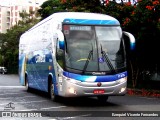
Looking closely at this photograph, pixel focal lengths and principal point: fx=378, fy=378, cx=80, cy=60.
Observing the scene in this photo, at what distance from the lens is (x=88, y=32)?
13.9 meters

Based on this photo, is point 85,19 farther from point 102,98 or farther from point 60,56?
point 102,98

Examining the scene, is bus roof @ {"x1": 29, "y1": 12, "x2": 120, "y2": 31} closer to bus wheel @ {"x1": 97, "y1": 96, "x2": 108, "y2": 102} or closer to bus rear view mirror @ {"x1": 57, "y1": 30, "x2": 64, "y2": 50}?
bus rear view mirror @ {"x1": 57, "y1": 30, "x2": 64, "y2": 50}

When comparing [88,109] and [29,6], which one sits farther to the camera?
[29,6]

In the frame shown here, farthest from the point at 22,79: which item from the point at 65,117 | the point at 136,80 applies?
the point at 65,117

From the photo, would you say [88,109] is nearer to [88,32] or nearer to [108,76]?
[108,76]

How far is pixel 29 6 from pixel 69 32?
129264 mm

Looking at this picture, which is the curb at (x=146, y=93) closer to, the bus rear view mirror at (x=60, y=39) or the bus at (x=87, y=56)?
the bus at (x=87, y=56)

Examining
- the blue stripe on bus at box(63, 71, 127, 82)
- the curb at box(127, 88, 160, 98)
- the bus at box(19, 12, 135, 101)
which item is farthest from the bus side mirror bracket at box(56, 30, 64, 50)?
the curb at box(127, 88, 160, 98)

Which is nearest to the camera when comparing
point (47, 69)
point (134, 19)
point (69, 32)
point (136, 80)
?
point (69, 32)

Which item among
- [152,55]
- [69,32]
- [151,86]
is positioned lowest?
[151,86]

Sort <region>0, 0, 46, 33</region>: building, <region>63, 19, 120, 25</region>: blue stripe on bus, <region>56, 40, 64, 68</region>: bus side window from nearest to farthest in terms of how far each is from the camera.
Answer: <region>56, 40, 64, 68</region>: bus side window, <region>63, 19, 120, 25</region>: blue stripe on bus, <region>0, 0, 46, 33</region>: building

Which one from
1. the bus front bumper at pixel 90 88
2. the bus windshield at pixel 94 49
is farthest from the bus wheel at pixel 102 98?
the bus windshield at pixel 94 49

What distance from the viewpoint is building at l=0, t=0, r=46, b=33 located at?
5610 inches

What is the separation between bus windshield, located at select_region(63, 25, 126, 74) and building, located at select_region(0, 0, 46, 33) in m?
129
